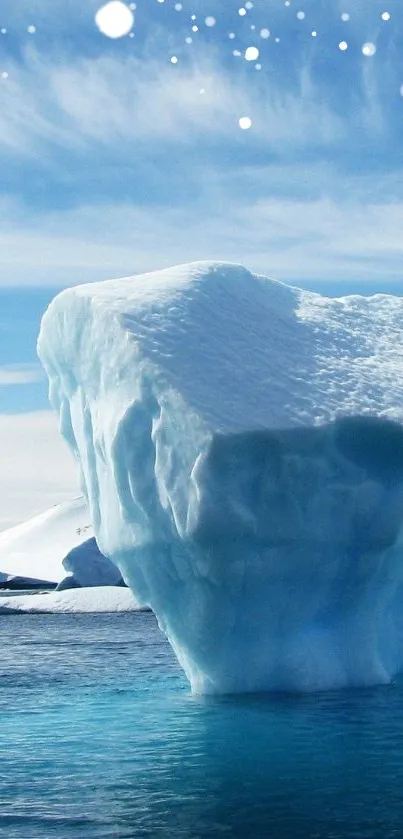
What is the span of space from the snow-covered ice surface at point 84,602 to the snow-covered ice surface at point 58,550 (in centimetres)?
422

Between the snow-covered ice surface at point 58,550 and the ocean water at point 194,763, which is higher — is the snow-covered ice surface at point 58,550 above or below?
below

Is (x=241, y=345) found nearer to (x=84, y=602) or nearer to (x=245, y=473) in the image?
(x=245, y=473)

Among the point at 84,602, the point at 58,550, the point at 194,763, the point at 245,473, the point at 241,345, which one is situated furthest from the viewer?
the point at 58,550

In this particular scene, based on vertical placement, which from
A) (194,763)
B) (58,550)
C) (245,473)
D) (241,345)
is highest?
(241,345)

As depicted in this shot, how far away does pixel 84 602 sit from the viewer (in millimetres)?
36656

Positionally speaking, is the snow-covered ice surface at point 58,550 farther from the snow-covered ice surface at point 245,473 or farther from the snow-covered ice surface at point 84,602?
the snow-covered ice surface at point 245,473

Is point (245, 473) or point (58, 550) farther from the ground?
point (245, 473)

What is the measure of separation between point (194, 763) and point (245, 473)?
3394 mm

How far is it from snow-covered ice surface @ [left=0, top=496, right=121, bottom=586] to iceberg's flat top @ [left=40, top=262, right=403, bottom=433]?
29114mm

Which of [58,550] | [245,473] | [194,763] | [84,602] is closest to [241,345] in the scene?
[245,473]

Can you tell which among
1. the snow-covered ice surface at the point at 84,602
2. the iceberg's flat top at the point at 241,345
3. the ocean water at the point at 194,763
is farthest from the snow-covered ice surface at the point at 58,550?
the iceberg's flat top at the point at 241,345

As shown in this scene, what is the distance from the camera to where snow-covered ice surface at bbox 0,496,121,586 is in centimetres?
4253

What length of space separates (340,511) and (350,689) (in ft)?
7.11

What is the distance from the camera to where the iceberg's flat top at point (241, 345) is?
11.7 m
